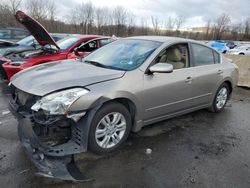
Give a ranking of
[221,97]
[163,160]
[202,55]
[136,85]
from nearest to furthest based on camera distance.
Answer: [163,160], [136,85], [202,55], [221,97]

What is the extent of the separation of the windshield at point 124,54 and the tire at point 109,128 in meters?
0.67

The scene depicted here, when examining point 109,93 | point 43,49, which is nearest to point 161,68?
point 109,93

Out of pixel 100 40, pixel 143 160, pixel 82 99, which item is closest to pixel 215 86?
pixel 143 160

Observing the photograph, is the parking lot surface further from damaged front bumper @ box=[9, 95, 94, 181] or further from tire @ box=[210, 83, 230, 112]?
tire @ box=[210, 83, 230, 112]

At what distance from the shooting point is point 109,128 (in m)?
2.94

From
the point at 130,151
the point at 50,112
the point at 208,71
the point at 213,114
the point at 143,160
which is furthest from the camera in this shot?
the point at 213,114

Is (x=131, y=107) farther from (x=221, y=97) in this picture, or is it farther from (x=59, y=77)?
(x=221, y=97)

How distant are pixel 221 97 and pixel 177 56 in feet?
5.80

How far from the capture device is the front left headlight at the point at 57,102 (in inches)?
95.0

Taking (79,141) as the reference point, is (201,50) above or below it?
above

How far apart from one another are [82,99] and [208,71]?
2.73 metres

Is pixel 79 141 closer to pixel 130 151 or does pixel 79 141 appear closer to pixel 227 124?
pixel 130 151

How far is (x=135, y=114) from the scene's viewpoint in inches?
125

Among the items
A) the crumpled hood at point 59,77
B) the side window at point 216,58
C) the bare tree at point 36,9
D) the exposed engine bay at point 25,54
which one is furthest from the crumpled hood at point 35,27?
the bare tree at point 36,9
